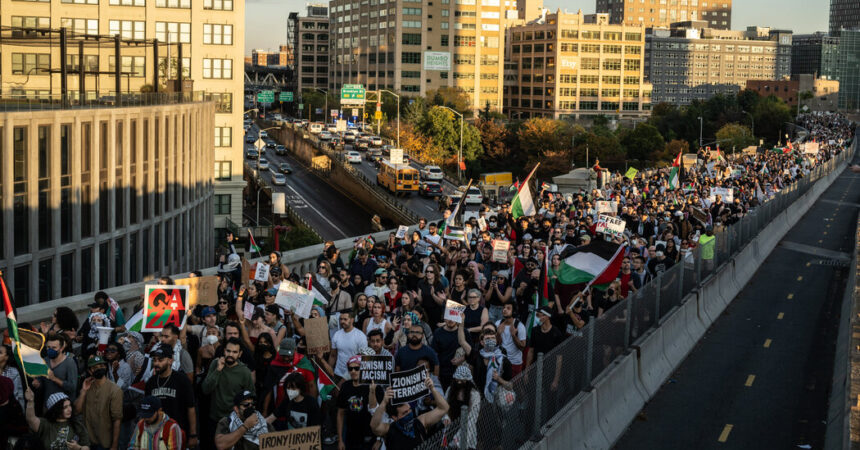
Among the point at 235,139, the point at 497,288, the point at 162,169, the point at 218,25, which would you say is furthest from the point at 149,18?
the point at 497,288

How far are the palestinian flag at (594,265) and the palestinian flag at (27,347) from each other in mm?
9005

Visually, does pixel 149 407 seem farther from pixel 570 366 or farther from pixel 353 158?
pixel 353 158

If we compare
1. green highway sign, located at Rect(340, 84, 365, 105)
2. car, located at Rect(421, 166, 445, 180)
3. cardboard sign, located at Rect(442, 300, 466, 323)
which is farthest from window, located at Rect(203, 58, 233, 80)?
cardboard sign, located at Rect(442, 300, 466, 323)

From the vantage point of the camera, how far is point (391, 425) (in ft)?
32.3

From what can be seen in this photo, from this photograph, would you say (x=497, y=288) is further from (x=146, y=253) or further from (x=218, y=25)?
(x=218, y=25)

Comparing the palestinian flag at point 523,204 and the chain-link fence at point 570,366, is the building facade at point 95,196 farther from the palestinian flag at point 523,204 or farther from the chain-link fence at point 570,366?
the chain-link fence at point 570,366

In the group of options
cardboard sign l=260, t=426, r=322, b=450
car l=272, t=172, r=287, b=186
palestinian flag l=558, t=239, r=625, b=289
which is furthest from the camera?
car l=272, t=172, r=287, b=186

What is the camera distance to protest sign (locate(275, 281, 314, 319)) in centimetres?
1411

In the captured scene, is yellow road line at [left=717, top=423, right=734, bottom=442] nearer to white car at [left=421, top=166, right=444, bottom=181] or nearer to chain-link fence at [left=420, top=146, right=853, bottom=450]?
chain-link fence at [left=420, top=146, right=853, bottom=450]

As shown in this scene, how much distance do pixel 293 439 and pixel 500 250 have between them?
10669 millimetres

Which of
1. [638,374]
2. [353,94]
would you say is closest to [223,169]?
[353,94]

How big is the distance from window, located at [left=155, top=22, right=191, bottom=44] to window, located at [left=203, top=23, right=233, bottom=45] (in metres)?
1.31

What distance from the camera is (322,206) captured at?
313 feet

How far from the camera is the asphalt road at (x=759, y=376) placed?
48.3 feet
